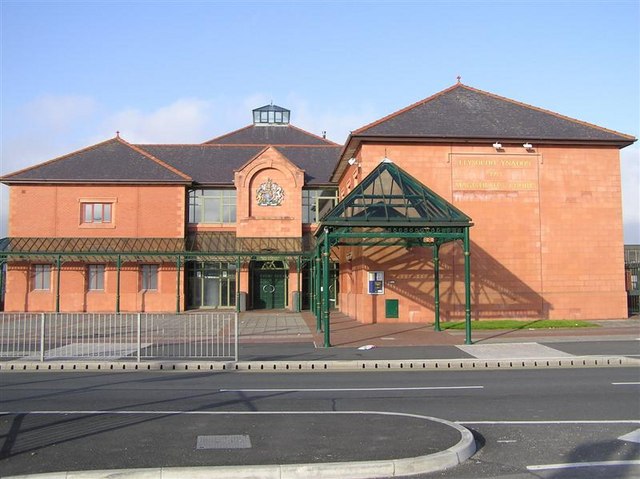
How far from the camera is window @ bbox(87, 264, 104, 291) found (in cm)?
3666

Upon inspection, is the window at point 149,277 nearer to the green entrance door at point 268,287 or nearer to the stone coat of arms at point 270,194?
the green entrance door at point 268,287

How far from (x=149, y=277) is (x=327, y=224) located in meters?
20.1

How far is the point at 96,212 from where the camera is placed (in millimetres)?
37219

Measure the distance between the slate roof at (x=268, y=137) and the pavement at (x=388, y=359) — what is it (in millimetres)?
21980

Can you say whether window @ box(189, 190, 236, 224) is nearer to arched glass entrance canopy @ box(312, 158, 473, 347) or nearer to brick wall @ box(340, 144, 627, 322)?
brick wall @ box(340, 144, 627, 322)

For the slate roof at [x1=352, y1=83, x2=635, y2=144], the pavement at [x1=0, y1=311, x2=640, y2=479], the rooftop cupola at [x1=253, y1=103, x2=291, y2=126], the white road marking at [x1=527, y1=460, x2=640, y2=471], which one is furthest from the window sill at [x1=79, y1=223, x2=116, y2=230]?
the white road marking at [x1=527, y1=460, x2=640, y2=471]

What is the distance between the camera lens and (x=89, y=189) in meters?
37.2

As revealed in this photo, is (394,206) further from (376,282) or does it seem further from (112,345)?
(112,345)

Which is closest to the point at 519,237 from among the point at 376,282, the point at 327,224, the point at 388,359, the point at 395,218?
the point at 376,282

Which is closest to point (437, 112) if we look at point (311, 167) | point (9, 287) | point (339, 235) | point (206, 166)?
point (339, 235)

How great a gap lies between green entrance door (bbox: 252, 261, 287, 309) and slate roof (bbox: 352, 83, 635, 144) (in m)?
14.5

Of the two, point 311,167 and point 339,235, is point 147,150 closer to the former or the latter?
point 311,167

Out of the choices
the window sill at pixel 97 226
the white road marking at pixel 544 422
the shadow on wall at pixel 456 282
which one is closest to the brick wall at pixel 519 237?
the shadow on wall at pixel 456 282

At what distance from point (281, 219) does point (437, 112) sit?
518 inches
